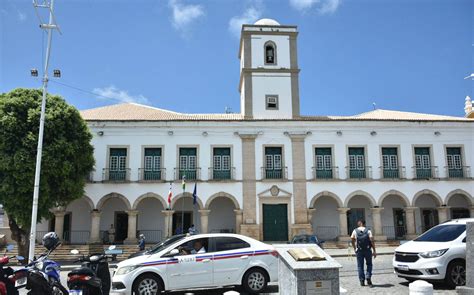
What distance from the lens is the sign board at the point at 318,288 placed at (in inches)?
203

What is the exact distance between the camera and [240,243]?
30.5 feet

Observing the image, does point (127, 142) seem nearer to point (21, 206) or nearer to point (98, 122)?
point (98, 122)

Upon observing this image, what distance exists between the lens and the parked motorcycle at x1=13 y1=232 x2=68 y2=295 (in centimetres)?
603

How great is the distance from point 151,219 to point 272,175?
788 centimetres

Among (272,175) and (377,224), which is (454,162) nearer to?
(377,224)

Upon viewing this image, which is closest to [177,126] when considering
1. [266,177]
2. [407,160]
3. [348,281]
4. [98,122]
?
[98,122]

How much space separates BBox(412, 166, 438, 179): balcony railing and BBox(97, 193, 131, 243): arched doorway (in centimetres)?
1743

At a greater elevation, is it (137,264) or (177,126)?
(177,126)

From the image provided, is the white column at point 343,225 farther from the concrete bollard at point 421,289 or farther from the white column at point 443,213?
the concrete bollard at point 421,289

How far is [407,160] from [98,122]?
18.6 meters

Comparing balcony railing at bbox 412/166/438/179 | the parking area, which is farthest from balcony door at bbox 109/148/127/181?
balcony railing at bbox 412/166/438/179

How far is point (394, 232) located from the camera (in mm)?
24641

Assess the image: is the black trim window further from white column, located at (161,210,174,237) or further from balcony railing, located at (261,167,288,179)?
balcony railing, located at (261,167,288,179)

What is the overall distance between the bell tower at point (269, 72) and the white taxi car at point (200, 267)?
16328mm
